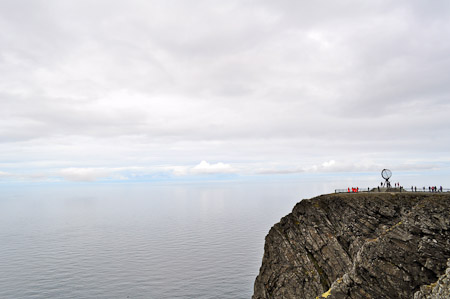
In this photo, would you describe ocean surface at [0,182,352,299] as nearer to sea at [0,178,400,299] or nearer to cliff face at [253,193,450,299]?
sea at [0,178,400,299]

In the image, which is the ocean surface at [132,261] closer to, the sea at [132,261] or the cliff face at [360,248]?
the sea at [132,261]

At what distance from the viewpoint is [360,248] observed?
3609cm

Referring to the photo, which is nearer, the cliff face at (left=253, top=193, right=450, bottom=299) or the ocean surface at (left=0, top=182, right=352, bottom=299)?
the cliff face at (left=253, top=193, right=450, bottom=299)

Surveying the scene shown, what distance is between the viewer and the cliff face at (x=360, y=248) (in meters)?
29.6

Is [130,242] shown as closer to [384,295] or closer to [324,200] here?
[324,200]

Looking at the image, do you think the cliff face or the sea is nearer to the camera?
the cliff face

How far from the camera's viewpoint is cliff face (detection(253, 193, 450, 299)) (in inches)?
1165

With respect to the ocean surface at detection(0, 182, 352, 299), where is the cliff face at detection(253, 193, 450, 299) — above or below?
above

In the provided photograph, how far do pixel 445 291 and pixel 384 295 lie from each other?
819 cm

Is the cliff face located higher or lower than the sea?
higher

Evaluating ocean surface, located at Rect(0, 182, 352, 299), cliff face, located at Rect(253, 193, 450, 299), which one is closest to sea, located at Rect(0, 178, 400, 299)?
ocean surface, located at Rect(0, 182, 352, 299)

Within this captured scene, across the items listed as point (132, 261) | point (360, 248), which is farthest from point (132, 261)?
point (360, 248)

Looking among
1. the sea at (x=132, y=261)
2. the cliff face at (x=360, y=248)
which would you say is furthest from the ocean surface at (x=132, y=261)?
the cliff face at (x=360, y=248)

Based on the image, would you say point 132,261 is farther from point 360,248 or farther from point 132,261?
point 360,248
